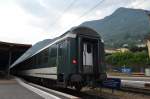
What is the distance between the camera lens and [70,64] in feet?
49.5

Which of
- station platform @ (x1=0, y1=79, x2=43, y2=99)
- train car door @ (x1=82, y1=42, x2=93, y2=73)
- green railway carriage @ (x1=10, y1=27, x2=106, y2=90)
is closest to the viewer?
station platform @ (x1=0, y1=79, x2=43, y2=99)

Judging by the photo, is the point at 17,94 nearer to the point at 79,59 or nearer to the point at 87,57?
the point at 79,59

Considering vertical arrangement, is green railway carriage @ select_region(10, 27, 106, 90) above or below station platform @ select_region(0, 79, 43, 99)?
above

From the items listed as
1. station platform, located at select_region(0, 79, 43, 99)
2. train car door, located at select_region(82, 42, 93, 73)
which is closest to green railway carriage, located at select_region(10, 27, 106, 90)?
train car door, located at select_region(82, 42, 93, 73)

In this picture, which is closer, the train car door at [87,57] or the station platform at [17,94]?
the station platform at [17,94]

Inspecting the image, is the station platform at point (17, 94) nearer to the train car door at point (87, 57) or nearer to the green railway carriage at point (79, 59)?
the green railway carriage at point (79, 59)

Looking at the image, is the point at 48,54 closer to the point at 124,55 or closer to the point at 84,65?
the point at 84,65

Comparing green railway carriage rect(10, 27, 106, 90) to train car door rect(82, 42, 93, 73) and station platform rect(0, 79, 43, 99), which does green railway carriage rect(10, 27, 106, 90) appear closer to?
train car door rect(82, 42, 93, 73)

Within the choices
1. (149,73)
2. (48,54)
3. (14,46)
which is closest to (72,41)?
(48,54)

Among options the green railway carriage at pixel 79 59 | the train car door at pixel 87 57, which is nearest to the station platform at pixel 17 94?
the green railway carriage at pixel 79 59

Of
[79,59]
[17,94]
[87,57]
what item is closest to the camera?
[17,94]

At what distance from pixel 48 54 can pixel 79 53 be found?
4.20 metres

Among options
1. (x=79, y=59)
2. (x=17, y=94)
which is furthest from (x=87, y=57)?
(x=17, y=94)

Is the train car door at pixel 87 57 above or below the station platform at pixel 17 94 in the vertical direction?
above
